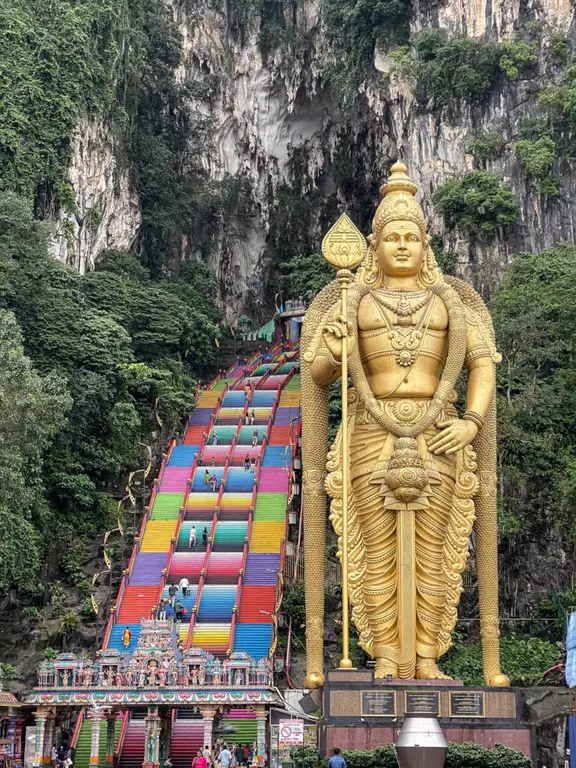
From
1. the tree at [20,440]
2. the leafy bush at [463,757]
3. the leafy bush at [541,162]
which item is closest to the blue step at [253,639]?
the tree at [20,440]

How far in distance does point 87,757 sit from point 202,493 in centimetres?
673

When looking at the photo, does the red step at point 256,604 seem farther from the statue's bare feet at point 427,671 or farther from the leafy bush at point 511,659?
the statue's bare feet at point 427,671

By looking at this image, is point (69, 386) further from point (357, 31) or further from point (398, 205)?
point (357, 31)

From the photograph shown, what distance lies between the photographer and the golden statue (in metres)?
11.7

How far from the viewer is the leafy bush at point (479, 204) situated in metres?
25.1

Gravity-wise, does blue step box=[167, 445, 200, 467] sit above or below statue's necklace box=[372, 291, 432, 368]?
above

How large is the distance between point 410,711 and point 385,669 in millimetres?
701

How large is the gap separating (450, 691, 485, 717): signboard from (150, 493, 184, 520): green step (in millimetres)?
9205

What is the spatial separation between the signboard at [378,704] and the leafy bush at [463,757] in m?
0.76

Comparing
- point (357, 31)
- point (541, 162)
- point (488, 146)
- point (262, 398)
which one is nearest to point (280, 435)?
point (262, 398)

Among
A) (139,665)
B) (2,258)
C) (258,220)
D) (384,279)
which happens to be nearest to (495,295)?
(2,258)

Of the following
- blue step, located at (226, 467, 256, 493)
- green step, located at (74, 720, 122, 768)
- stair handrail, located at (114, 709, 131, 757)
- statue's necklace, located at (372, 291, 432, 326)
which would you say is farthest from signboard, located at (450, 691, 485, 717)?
blue step, located at (226, 467, 256, 493)

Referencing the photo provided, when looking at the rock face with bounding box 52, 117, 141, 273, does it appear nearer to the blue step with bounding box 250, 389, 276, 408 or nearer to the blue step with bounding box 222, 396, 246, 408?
the blue step with bounding box 222, 396, 246, 408

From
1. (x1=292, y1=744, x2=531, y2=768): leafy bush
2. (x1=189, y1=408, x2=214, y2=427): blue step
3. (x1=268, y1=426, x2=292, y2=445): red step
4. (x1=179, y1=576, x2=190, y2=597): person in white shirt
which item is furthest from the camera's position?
(x1=189, y1=408, x2=214, y2=427): blue step
